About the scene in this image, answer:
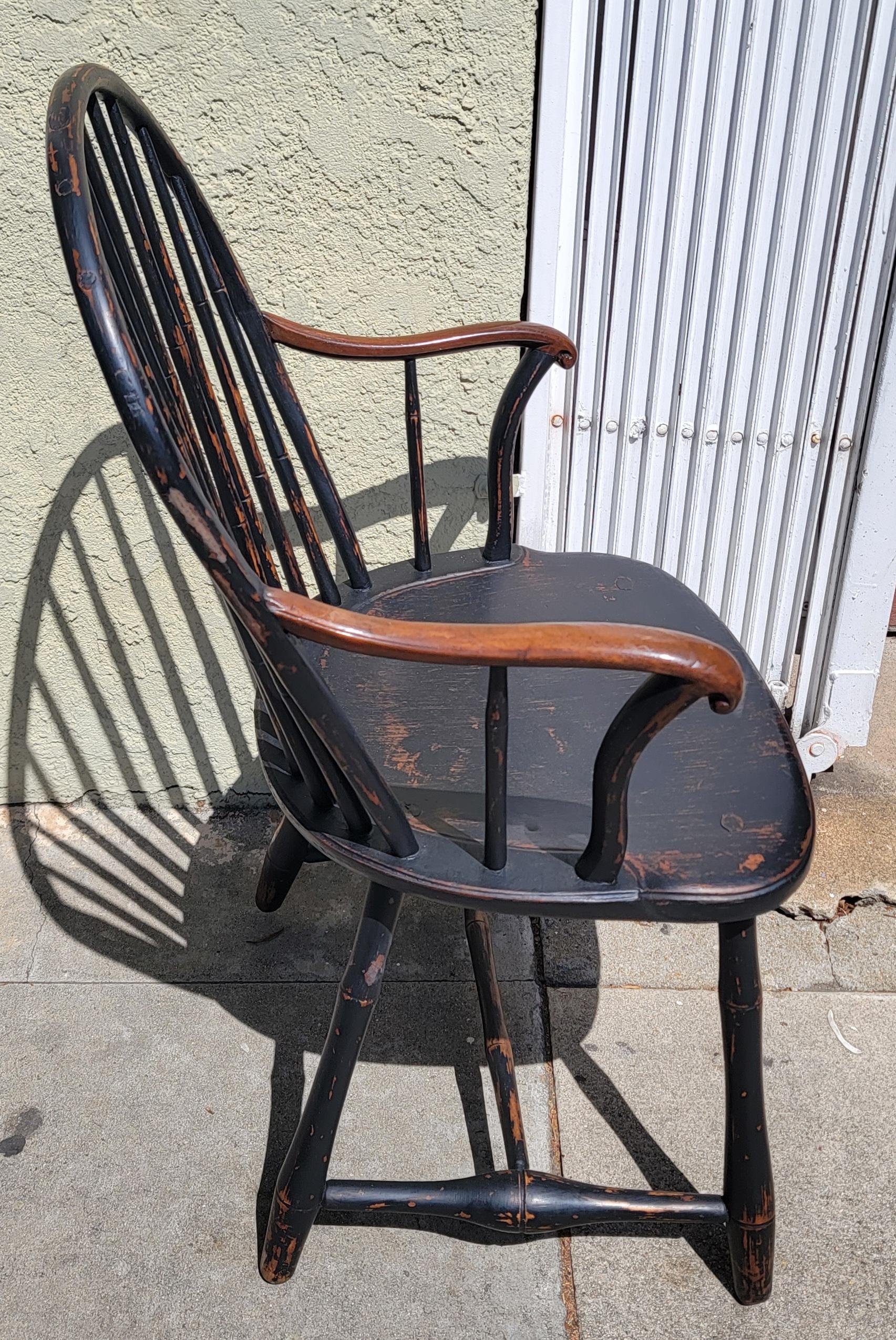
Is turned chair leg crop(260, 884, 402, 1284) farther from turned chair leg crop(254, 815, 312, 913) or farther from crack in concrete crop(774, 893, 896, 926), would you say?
crack in concrete crop(774, 893, 896, 926)

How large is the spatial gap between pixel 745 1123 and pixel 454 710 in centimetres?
54

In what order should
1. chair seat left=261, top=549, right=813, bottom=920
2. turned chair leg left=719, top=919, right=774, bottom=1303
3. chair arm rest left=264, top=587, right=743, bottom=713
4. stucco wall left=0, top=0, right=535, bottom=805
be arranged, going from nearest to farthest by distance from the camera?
1. chair arm rest left=264, top=587, right=743, bottom=713
2. chair seat left=261, top=549, right=813, bottom=920
3. turned chair leg left=719, top=919, right=774, bottom=1303
4. stucco wall left=0, top=0, right=535, bottom=805

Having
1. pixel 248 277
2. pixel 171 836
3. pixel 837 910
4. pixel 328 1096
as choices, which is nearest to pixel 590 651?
pixel 328 1096

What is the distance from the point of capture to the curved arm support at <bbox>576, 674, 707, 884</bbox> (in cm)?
85

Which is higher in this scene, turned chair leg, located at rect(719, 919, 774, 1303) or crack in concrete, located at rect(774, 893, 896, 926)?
turned chair leg, located at rect(719, 919, 774, 1303)

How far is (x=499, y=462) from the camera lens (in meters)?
1.40

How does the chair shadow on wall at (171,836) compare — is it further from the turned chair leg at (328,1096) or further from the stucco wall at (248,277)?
the turned chair leg at (328,1096)

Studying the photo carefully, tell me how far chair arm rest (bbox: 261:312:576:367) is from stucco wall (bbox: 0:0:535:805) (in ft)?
1.05

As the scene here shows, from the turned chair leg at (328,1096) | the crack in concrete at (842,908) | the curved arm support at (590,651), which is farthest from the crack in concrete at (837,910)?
the curved arm support at (590,651)

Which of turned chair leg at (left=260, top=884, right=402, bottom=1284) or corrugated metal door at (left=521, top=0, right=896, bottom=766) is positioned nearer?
turned chair leg at (left=260, top=884, right=402, bottom=1284)

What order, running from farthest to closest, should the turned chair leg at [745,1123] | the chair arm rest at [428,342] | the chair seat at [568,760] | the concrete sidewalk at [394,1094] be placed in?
1. the chair arm rest at [428,342]
2. the concrete sidewalk at [394,1094]
3. the turned chair leg at [745,1123]
4. the chair seat at [568,760]

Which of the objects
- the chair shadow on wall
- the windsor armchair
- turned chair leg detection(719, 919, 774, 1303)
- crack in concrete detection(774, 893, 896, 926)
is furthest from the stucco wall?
turned chair leg detection(719, 919, 774, 1303)

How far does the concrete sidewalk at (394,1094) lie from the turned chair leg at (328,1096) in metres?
0.09

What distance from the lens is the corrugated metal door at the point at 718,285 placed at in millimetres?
1521
